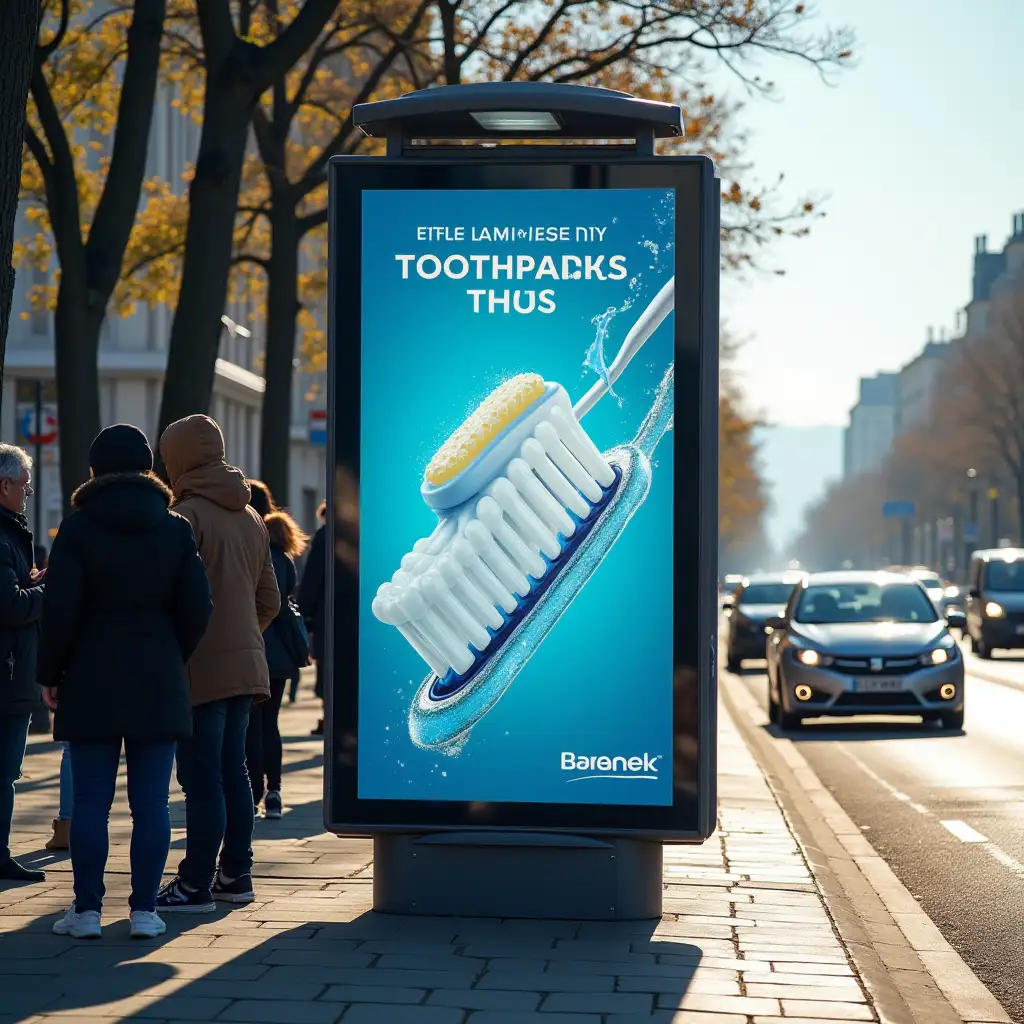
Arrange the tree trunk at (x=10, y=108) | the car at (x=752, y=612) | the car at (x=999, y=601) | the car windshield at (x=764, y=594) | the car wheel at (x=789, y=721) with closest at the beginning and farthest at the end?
the tree trunk at (x=10, y=108) → the car wheel at (x=789, y=721) → the car at (x=752, y=612) → the car windshield at (x=764, y=594) → the car at (x=999, y=601)

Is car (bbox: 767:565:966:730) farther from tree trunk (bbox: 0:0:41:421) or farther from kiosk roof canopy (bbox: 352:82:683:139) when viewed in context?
tree trunk (bbox: 0:0:41:421)

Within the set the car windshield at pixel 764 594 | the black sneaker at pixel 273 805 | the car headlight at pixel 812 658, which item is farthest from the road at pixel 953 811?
the car windshield at pixel 764 594

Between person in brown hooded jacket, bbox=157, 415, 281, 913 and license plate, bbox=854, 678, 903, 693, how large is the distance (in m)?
12.2

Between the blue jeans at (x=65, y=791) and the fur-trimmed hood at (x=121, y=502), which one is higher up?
the fur-trimmed hood at (x=121, y=502)

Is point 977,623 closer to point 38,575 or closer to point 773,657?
point 773,657

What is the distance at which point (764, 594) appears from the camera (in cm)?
3456

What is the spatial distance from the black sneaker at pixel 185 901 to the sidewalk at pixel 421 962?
85mm

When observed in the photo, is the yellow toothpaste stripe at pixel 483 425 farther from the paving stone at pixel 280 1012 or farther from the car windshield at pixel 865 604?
the car windshield at pixel 865 604

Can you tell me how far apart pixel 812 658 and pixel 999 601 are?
17.2 meters

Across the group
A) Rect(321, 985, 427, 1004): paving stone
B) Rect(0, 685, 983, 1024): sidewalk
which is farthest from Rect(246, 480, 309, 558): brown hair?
Rect(321, 985, 427, 1004): paving stone

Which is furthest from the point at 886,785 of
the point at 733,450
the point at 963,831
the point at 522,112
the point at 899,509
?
the point at 899,509

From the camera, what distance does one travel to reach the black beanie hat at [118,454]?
7.35 metres

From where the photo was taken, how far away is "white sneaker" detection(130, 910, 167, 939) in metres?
7.12

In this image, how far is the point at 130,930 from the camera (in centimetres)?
721
